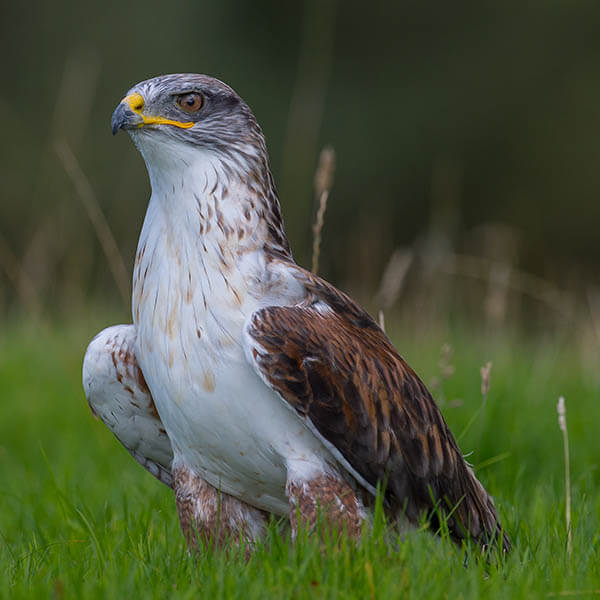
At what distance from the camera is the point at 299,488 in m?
3.68

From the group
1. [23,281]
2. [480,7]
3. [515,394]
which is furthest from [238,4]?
[515,394]

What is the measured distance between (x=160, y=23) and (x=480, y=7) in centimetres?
599

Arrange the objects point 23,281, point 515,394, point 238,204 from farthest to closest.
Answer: point 23,281 < point 515,394 < point 238,204

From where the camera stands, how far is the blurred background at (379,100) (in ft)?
57.2

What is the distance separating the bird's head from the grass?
147cm

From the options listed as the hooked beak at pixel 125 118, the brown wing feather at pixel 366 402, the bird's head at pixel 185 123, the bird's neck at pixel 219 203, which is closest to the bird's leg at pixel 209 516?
the brown wing feather at pixel 366 402

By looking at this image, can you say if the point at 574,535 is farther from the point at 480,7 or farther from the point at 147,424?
the point at 480,7

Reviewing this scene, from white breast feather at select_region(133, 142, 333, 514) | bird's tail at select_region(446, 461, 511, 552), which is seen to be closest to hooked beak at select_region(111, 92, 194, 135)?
white breast feather at select_region(133, 142, 333, 514)

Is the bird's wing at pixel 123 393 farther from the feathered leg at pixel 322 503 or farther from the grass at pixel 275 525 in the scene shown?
the feathered leg at pixel 322 503

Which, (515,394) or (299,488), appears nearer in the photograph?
(299,488)

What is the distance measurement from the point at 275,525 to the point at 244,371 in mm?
607

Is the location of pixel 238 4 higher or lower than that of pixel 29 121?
higher

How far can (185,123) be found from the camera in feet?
13.4

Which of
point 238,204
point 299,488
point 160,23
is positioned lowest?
point 299,488
